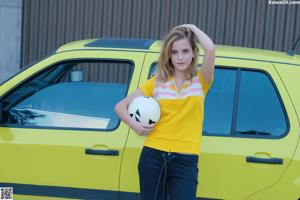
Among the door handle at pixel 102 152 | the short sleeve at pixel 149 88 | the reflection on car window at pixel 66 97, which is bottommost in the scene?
the door handle at pixel 102 152

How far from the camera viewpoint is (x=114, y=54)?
3.97m

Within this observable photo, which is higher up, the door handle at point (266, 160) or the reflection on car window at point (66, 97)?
the reflection on car window at point (66, 97)

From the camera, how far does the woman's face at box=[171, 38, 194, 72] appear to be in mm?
3141

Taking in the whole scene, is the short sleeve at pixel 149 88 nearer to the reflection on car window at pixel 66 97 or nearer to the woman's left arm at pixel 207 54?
the woman's left arm at pixel 207 54

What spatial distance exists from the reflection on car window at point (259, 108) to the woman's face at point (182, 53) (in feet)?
2.65

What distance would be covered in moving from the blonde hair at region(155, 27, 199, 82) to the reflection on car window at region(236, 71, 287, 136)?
0.74 metres

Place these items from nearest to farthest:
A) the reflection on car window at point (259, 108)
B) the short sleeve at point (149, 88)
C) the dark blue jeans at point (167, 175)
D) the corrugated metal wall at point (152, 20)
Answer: the dark blue jeans at point (167, 175) < the short sleeve at point (149, 88) < the reflection on car window at point (259, 108) < the corrugated metal wall at point (152, 20)

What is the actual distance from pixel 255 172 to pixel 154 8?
6144 millimetres

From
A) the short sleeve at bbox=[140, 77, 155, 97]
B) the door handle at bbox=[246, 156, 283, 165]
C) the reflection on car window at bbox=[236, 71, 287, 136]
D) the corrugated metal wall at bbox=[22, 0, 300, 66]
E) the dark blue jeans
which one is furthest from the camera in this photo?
the corrugated metal wall at bbox=[22, 0, 300, 66]

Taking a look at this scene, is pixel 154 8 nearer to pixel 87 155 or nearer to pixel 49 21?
pixel 49 21

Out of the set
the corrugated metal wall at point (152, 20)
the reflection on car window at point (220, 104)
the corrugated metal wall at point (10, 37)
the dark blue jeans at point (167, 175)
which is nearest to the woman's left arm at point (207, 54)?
the dark blue jeans at point (167, 175)

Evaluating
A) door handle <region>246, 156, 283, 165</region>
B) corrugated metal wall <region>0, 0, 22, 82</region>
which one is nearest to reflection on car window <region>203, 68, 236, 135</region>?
door handle <region>246, 156, 283, 165</region>

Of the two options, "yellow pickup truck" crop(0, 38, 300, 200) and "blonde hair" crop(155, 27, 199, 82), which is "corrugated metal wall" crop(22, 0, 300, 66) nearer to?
"yellow pickup truck" crop(0, 38, 300, 200)

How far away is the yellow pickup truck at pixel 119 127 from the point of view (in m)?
3.69
